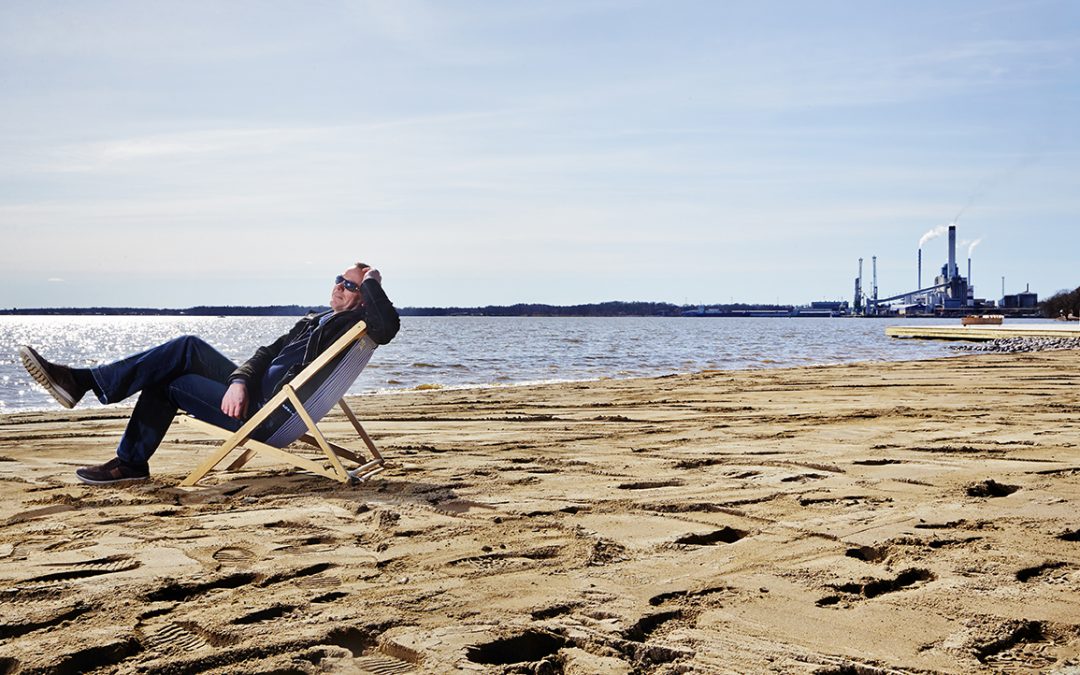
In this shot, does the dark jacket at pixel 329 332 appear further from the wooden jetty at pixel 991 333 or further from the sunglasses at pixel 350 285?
the wooden jetty at pixel 991 333

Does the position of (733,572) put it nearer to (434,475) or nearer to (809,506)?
(809,506)

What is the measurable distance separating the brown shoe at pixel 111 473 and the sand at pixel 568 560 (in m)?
0.11

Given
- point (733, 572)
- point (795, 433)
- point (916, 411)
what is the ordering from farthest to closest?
point (916, 411) < point (795, 433) < point (733, 572)

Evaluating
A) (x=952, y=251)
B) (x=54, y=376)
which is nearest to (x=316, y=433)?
(x=54, y=376)

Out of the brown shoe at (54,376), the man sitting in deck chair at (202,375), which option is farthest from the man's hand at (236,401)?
the brown shoe at (54,376)

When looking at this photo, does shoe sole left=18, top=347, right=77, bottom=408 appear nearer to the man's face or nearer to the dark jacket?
the dark jacket

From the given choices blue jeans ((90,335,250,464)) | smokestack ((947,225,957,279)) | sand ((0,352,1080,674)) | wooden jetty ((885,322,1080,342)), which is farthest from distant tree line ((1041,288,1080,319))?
blue jeans ((90,335,250,464))

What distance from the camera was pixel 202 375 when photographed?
5156mm

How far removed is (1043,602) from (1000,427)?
4.58 metres

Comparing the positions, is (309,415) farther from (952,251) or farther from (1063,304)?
(952,251)

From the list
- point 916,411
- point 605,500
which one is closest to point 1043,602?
point 605,500

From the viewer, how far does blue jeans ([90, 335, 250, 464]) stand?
5.03 metres

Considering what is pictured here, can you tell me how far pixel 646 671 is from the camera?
93.9 inches

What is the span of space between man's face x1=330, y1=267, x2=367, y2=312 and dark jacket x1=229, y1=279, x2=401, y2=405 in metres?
0.08
